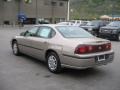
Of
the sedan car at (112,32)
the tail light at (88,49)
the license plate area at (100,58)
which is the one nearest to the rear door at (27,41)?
the tail light at (88,49)

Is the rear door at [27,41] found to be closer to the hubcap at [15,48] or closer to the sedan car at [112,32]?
the hubcap at [15,48]

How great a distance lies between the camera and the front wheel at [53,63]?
22.1 ft

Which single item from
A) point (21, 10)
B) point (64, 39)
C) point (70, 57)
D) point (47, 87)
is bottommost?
point (47, 87)

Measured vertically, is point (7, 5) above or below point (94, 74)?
above

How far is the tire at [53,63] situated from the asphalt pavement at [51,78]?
0.16 metres

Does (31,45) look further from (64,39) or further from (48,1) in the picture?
(48,1)

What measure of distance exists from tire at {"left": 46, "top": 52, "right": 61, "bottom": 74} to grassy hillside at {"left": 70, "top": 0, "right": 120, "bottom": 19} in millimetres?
67889

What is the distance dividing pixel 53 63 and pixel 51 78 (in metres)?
0.67

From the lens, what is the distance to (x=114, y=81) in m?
6.19

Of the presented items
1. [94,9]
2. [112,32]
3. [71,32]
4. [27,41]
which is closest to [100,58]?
[71,32]

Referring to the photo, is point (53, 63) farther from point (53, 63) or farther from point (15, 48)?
point (15, 48)

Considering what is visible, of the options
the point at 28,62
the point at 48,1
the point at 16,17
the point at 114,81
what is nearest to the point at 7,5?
the point at 16,17

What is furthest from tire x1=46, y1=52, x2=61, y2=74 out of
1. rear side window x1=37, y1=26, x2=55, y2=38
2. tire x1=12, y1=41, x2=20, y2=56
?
tire x1=12, y1=41, x2=20, y2=56

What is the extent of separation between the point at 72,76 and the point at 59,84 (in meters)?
0.88
